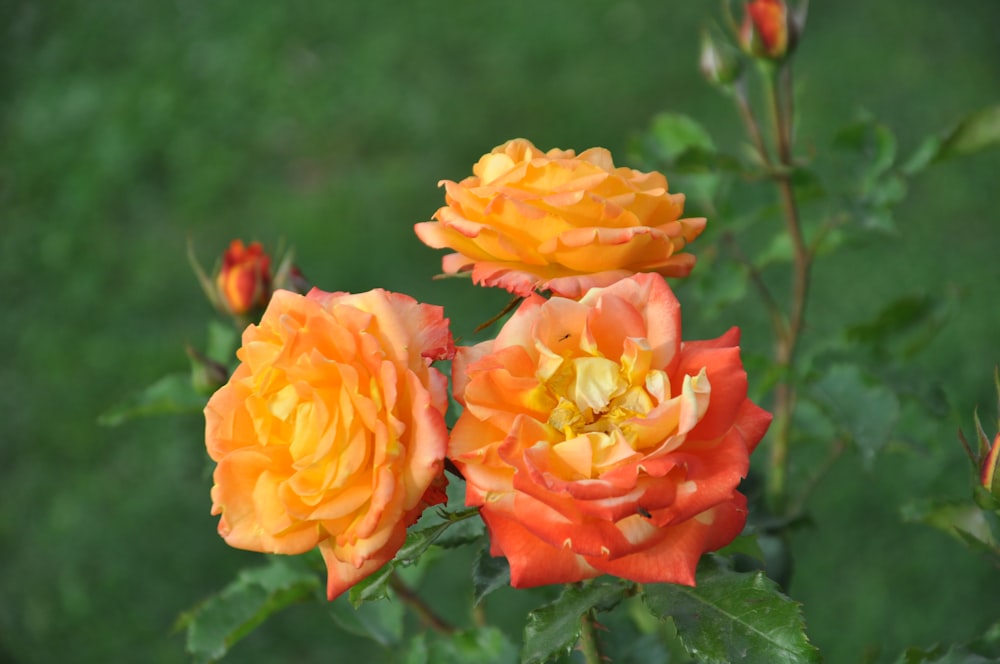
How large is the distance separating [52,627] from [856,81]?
2.41m

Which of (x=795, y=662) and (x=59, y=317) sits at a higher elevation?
(x=795, y=662)

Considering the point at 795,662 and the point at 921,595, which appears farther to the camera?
the point at 921,595

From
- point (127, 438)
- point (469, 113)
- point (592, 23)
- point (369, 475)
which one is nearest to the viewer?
point (369, 475)

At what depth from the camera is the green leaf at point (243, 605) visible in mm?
1010

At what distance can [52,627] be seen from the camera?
2.16 m

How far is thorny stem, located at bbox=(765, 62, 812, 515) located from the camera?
3.88 feet

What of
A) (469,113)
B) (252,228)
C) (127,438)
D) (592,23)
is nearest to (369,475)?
(127,438)

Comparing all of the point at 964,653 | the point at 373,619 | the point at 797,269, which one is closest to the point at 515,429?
the point at 964,653

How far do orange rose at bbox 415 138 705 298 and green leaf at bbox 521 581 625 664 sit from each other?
0.66 ft

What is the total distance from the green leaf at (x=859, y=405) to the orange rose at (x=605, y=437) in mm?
483

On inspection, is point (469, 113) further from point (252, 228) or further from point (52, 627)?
point (52, 627)

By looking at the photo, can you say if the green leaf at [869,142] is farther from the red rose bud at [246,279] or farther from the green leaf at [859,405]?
the red rose bud at [246,279]

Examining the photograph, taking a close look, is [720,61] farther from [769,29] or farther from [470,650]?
[470,650]

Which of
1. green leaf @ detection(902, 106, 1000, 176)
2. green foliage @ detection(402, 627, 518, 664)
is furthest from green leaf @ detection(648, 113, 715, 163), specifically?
green foliage @ detection(402, 627, 518, 664)
